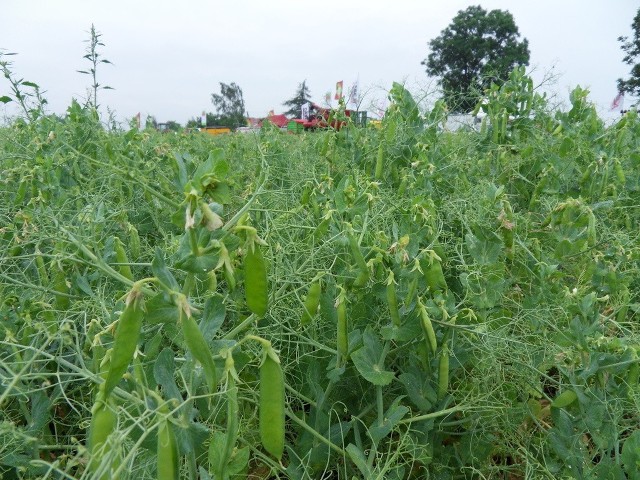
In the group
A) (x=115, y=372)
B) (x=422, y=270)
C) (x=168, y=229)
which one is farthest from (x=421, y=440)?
(x=168, y=229)

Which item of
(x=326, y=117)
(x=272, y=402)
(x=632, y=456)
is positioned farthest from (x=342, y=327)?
(x=326, y=117)

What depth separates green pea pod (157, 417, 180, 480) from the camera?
31.3 inches

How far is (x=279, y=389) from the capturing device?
0.87 m

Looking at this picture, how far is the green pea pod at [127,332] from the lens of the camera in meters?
0.76

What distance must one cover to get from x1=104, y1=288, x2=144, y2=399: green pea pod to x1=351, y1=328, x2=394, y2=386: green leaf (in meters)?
0.53

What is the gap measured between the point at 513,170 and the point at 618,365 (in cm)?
127

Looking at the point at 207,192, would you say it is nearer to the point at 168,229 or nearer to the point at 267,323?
the point at 267,323

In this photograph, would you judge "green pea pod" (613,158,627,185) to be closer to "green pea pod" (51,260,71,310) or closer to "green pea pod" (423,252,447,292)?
"green pea pod" (423,252,447,292)

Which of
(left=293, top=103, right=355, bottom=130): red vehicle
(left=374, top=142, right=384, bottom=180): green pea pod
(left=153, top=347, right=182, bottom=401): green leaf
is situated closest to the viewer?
(left=153, top=347, right=182, bottom=401): green leaf

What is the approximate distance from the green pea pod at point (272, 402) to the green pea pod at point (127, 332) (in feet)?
0.62

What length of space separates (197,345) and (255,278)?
14 centimetres

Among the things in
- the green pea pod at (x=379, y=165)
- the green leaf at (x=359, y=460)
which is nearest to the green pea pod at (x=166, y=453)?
the green leaf at (x=359, y=460)

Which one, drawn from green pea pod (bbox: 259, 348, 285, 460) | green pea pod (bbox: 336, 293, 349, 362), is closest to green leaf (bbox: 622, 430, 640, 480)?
green pea pod (bbox: 336, 293, 349, 362)

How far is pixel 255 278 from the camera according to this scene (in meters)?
0.87
